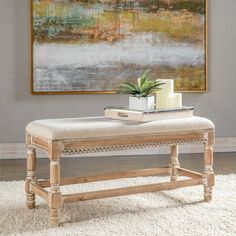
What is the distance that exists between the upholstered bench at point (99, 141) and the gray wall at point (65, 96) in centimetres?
189

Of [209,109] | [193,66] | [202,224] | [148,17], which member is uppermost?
[148,17]

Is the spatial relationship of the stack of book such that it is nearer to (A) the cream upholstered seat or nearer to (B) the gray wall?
(A) the cream upholstered seat

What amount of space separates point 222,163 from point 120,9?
5.78 feet

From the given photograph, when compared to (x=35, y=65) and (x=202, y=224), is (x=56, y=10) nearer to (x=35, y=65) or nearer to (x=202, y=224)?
(x=35, y=65)

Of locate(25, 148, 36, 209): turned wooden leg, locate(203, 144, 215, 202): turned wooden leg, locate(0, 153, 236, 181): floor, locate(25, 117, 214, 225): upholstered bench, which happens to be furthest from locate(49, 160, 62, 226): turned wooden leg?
locate(0, 153, 236, 181): floor

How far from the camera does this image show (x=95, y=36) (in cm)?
516

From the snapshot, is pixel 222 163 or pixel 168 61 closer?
pixel 222 163

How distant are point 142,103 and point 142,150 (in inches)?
87.0

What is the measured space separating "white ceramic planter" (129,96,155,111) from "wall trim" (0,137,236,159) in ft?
6.74

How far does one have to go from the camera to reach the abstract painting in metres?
5.08

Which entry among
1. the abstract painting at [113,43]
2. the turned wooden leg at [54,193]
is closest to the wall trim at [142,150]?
the abstract painting at [113,43]

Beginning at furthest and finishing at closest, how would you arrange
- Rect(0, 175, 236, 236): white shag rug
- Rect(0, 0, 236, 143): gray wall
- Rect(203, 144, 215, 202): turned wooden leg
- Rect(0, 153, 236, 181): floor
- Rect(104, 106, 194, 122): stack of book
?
Rect(0, 0, 236, 143): gray wall
Rect(0, 153, 236, 181): floor
Rect(203, 144, 215, 202): turned wooden leg
Rect(104, 106, 194, 122): stack of book
Rect(0, 175, 236, 236): white shag rug

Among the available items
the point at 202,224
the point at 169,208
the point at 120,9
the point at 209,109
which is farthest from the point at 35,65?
the point at 202,224

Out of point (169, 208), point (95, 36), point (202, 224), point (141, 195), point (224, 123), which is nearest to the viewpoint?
point (202, 224)
